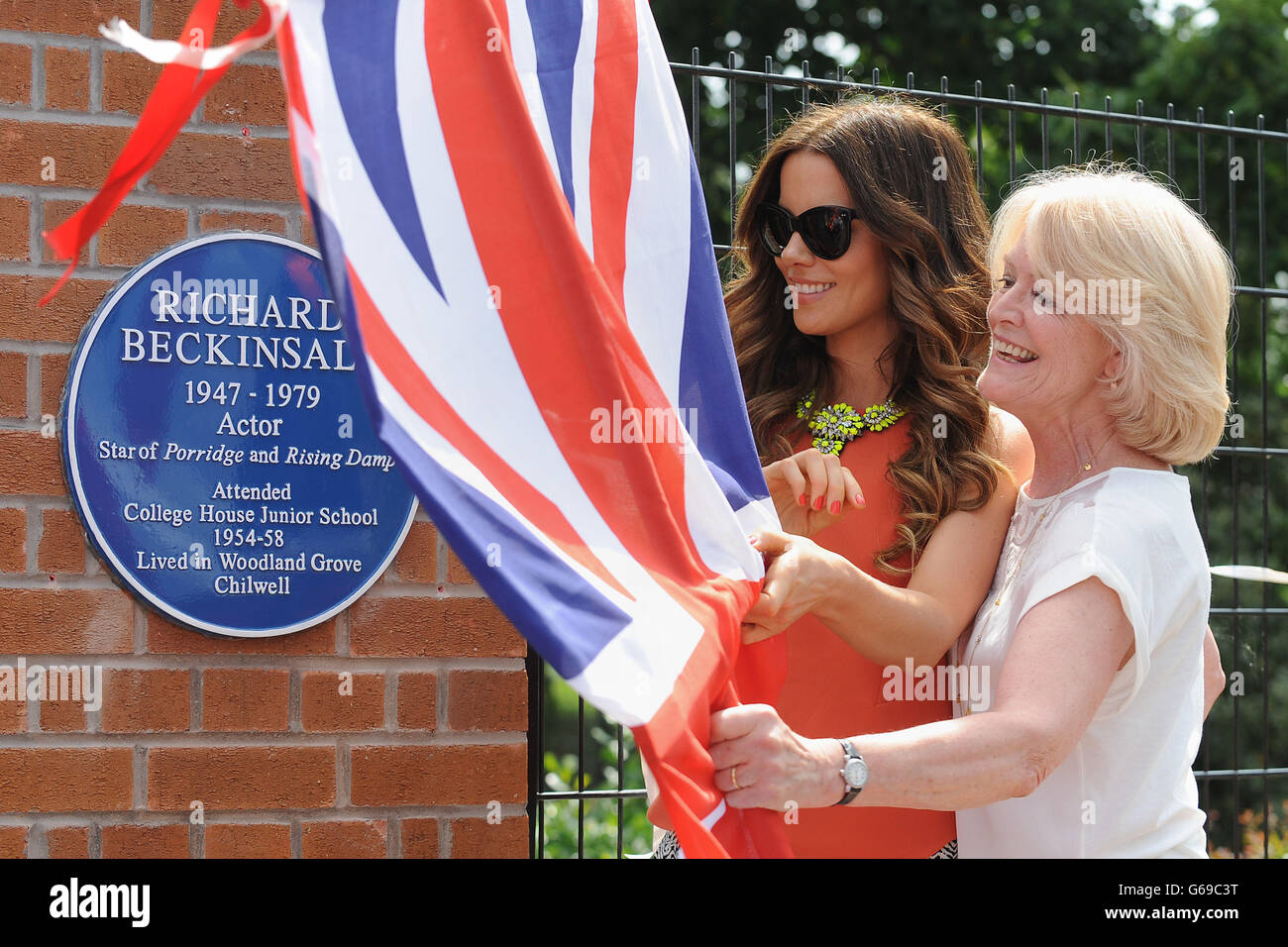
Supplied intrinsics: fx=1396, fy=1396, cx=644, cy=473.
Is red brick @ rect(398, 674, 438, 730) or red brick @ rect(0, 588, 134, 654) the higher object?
red brick @ rect(0, 588, 134, 654)

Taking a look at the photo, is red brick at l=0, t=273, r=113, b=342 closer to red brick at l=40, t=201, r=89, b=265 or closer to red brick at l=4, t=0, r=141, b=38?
red brick at l=40, t=201, r=89, b=265

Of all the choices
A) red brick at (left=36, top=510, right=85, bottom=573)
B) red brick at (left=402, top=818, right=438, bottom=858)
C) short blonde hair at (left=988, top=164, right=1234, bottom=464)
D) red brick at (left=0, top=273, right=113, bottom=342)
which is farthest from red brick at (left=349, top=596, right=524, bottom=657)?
short blonde hair at (left=988, top=164, right=1234, bottom=464)

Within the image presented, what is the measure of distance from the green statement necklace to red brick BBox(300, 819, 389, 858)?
1.27 m

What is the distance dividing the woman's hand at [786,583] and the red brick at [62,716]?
4.86 ft

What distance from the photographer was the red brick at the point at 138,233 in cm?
286

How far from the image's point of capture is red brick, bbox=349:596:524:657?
3008mm

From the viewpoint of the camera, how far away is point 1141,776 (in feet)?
7.43

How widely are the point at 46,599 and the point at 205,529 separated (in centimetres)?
34

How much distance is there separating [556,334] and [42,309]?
142 centimetres

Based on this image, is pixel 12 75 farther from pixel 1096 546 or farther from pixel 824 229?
pixel 1096 546

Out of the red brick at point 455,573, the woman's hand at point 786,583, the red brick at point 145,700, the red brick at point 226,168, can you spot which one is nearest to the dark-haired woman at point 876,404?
the woman's hand at point 786,583

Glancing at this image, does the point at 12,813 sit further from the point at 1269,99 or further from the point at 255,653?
the point at 1269,99

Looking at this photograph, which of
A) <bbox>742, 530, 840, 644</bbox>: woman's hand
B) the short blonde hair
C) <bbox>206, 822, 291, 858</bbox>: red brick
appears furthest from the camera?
<bbox>206, 822, 291, 858</bbox>: red brick
